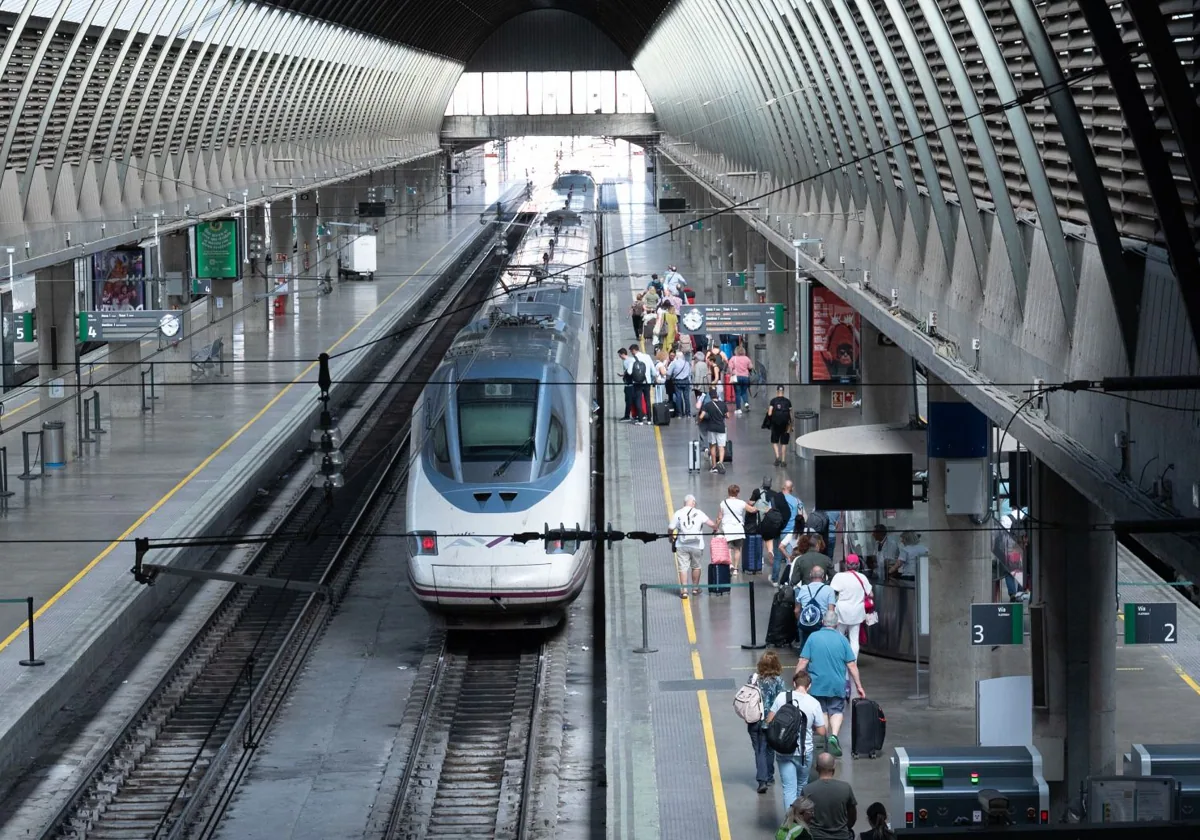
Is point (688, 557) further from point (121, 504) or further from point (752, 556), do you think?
point (121, 504)

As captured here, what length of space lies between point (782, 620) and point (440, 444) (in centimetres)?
480

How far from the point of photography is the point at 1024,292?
1316 centimetres

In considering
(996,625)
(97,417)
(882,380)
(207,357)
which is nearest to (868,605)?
(996,625)

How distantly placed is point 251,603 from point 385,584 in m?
1.92

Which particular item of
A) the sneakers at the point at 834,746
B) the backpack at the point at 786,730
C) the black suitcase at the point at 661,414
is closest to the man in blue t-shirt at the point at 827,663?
the sneakers at the point at 834,746

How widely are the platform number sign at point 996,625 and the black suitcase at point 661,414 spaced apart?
60.2 feet

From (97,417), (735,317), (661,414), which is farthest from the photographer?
(97,417)

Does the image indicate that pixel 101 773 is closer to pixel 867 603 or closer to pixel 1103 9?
pixel 867 603

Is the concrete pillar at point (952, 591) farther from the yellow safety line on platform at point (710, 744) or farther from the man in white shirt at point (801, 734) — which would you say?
the man in white shirt at point (801, 734)

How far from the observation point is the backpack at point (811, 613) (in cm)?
1677

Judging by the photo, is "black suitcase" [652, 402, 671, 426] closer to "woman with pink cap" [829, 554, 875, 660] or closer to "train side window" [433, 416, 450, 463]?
"train side window" [433, 416, 450, 463]

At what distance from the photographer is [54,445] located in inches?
1188

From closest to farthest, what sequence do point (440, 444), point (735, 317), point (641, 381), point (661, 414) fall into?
point (440, 444), point (735, 317), point (661, 414), point (641, 381)

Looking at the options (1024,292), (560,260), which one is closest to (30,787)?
(1024,292)
